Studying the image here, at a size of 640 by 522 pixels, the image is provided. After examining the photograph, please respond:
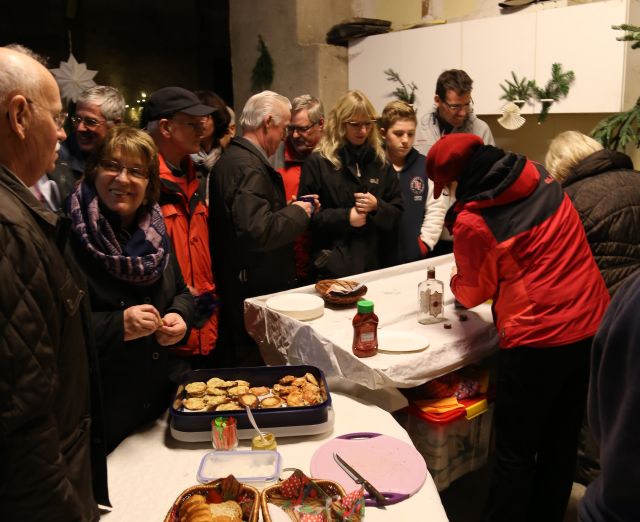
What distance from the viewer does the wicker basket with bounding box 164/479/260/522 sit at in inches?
47.8

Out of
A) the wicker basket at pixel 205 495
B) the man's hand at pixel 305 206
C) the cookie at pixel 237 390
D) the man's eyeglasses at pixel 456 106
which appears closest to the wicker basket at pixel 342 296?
the man's hand at pixel 305 206

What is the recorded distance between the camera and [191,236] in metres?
2.56

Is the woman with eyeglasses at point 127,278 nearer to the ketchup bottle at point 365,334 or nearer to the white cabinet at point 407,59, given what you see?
the ketchup bottle at point 365,334

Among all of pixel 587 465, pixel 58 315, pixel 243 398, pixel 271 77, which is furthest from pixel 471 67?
pixel 58 315

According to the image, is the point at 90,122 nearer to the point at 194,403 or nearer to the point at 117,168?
the point at 117,168

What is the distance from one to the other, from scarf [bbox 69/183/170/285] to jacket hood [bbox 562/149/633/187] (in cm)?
162

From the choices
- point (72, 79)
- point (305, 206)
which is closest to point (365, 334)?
point (305, 206)

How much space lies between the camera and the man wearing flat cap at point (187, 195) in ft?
8.30

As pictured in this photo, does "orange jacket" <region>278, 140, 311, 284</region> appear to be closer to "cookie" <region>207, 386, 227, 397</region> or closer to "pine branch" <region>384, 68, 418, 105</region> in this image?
"cookie" <region>207, 386, 227, 397</region>

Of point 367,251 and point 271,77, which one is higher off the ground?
point 271,77

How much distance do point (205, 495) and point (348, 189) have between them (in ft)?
6.57

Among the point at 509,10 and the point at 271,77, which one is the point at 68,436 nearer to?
the point at 509,10

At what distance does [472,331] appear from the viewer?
2152mm

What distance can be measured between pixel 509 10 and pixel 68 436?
4255mm
